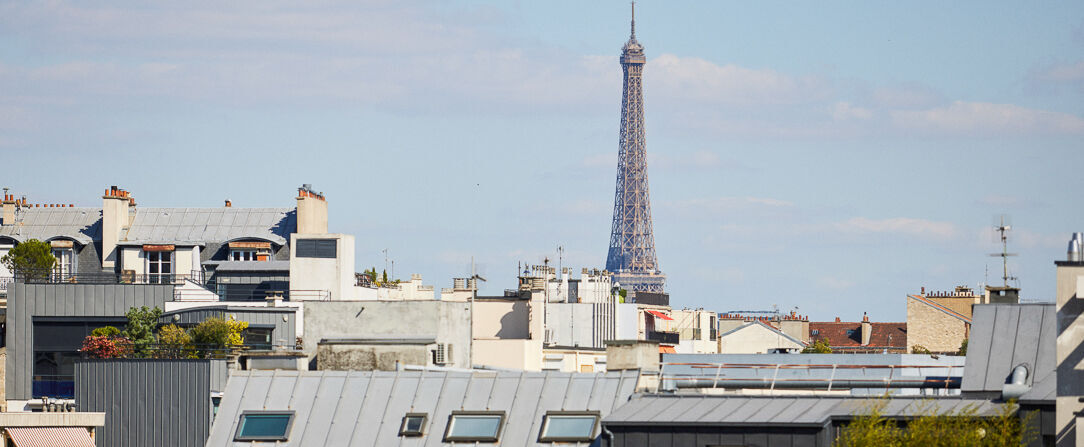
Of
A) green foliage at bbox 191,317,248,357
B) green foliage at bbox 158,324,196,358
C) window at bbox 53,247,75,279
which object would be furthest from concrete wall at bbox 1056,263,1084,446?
window at bbox 53,247,75,279

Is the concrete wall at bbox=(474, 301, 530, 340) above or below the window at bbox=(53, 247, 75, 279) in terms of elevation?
below

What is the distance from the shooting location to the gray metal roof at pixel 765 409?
38.5 m

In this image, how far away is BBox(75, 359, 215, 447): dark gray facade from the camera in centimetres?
5559

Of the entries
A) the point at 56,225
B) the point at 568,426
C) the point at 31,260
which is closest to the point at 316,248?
the point at 31,260

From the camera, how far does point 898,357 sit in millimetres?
66812

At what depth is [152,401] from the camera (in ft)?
183

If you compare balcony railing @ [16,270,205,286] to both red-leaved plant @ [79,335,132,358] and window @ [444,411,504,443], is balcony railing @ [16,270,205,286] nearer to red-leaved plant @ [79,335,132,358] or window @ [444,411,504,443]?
red-leaved plant @ [79,335,132,358]

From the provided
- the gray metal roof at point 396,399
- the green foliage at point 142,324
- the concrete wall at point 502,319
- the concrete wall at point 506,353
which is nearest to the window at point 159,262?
the concrete wall at point 502,319

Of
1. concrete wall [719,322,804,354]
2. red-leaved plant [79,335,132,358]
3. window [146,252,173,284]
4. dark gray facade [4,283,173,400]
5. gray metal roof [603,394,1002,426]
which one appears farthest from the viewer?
concrete wall [719,322,804,354]

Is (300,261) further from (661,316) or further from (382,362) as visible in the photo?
(661,316)

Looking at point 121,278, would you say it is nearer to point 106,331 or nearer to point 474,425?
point 106,331

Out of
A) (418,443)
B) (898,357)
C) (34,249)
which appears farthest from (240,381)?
(34,249)

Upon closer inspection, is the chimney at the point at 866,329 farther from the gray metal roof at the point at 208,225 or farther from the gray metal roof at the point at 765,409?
the gray metal roof at the point at 765,409

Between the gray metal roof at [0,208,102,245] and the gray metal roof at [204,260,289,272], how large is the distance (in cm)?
1000
